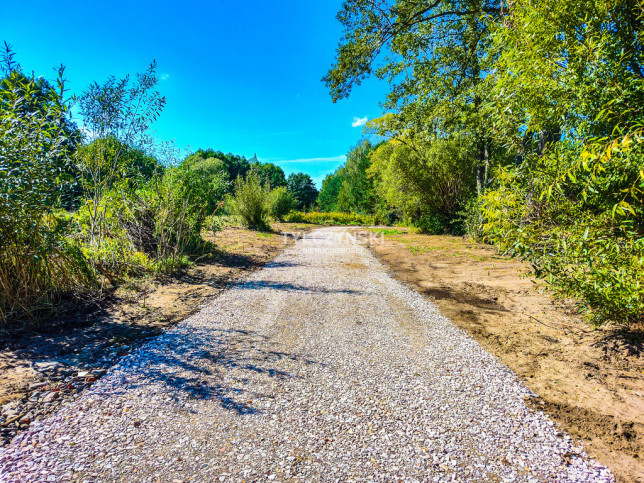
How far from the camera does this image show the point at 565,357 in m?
3.12

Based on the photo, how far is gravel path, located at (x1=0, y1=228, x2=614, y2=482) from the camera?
1.75 metres

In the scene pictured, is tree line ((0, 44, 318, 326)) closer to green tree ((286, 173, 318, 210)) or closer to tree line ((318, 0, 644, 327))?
tree line ((318, 0, 644, 327))

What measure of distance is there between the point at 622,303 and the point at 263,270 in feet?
20.6

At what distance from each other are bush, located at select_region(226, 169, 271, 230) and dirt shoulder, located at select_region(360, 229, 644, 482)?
1193cm

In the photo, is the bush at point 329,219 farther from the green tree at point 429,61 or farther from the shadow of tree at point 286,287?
the shadow of tree at point 286,287

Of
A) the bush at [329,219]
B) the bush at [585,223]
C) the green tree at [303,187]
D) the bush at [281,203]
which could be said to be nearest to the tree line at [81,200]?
the bush at [585,223]

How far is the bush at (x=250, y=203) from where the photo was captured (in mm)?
15906

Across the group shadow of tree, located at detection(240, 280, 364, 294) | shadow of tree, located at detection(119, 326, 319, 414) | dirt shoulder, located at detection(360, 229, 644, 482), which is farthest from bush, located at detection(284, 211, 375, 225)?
shadow of tree, located at detection(119, 326, 319, 414)

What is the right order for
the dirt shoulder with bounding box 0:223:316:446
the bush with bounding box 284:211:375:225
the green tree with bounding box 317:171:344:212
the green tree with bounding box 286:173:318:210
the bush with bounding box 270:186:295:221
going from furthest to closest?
the green tree with bounding box 317:171:344:212
the green tree with bounding box 286:173:318:210
the bush with bounding box 284:211:375:225
the bush with bounding box 270:186:295:221
the dirt shoulder with bounding box 0:223:316:446

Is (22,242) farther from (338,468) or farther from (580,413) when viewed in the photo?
(580,413)

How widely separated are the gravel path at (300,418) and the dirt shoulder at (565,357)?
19cm

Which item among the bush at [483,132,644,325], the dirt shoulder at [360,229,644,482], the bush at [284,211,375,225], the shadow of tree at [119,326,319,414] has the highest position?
the bush at [284,211,375,225]

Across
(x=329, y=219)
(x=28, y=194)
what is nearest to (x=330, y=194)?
(x=329, y=219)

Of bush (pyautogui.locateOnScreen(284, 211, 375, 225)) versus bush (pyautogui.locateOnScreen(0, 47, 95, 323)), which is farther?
bush (pyautogui.locateOnScreen(284, 211, 375, 225))
